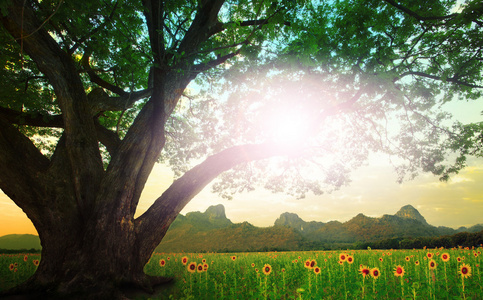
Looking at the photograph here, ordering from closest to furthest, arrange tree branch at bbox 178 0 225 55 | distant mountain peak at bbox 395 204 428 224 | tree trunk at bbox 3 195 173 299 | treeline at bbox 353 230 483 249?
1. tree trunk at bbox 3 195 173 299
2. tree branch at bbox 178 0 225 55
3. treeline at bbox 353 230 483 249
4. distant mountain peak at bbox 395 204 428 224

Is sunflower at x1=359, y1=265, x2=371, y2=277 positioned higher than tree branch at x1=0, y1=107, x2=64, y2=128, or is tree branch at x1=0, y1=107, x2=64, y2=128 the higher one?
tree branch at x1=0, y1=107, x2=64, y2=128

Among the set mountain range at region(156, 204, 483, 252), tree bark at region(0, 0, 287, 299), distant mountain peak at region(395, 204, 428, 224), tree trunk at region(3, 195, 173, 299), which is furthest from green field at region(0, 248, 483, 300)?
distant mountain peak at region(395, 204, 428, 224)

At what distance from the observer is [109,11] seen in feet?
18.6

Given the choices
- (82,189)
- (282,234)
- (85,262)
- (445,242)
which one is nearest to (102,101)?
(82,189)

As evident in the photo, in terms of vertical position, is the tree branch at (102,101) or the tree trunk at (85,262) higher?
the tree branch at (102,101)

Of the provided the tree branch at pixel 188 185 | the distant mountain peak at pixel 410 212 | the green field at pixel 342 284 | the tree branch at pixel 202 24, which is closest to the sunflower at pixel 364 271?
the green field at pixel 342 284

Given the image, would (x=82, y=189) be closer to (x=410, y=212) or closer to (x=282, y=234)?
(x=282, y=234)

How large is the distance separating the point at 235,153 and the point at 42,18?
18.8 ft

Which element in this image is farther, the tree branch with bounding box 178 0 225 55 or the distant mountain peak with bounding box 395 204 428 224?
the distant mountain peak with bounding box 395 204 428 224

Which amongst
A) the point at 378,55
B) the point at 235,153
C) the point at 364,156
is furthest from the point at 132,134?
the point at 364,156

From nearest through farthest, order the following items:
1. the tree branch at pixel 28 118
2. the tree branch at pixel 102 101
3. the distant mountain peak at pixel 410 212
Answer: the tree branch at pixel 28 118 < the tree branch at pixel 102 101 < the distant mountain peak at pixel 410 212

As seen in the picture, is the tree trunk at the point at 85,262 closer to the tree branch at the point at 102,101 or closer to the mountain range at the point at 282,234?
the tree branch at the point at 102,101

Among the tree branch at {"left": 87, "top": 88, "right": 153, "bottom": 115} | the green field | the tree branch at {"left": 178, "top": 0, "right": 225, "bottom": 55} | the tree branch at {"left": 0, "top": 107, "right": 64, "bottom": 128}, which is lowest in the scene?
the green field

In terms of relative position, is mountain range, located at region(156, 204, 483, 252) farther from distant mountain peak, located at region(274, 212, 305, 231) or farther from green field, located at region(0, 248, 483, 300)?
green field, located at region(0, 248, 483, 300)
